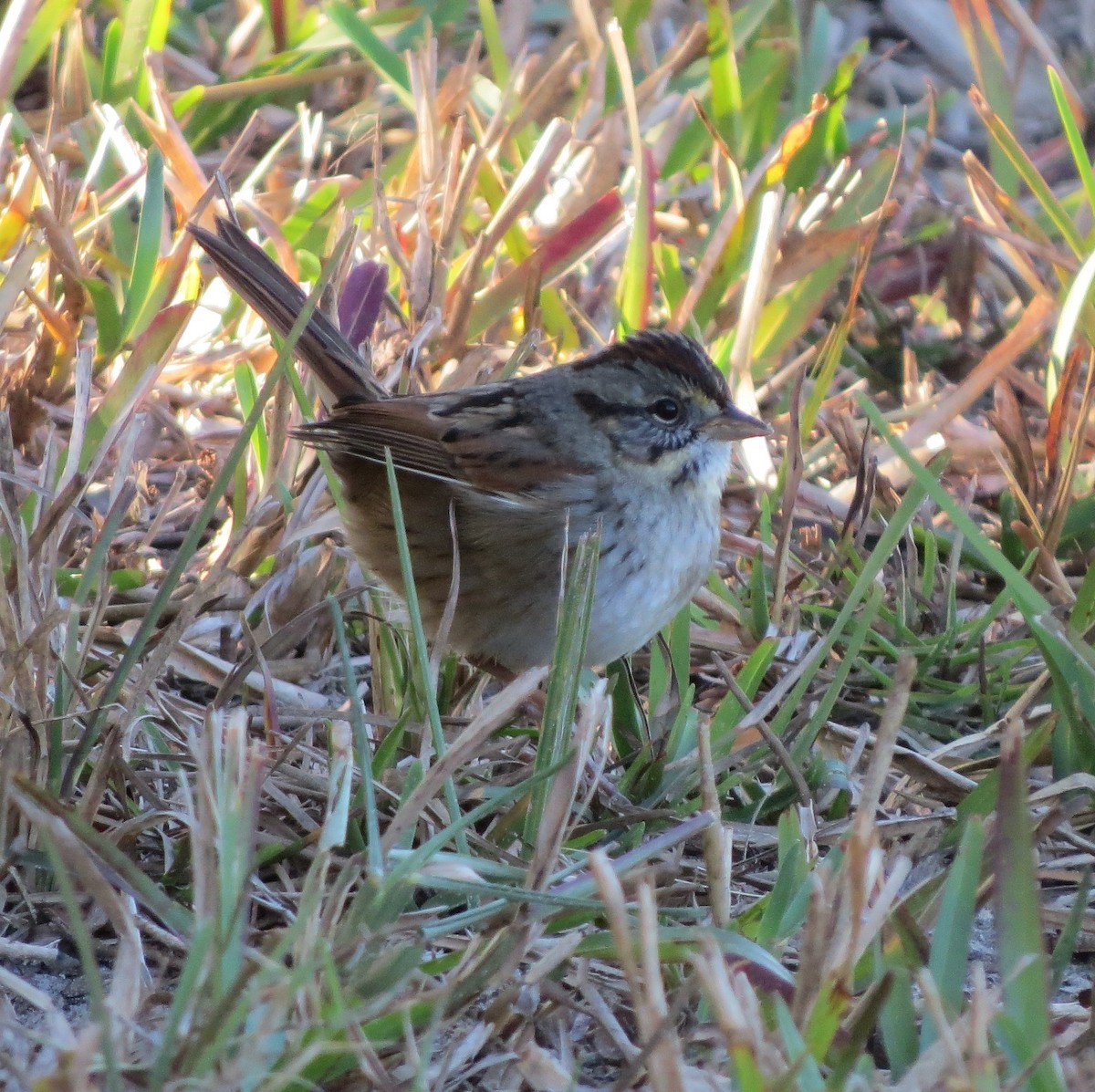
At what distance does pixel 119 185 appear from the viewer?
318 cm

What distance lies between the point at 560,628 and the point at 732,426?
3.70 feet

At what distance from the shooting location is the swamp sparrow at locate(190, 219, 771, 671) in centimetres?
269

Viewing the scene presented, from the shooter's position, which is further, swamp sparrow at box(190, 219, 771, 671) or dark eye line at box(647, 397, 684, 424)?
dark eye line at box(647, 397, 684, 424)

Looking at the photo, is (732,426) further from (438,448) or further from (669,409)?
(438,448)

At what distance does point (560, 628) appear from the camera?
181 centimetres

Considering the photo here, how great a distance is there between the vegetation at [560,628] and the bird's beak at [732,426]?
0.11 meters

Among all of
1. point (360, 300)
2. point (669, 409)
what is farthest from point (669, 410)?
point (360, 300)

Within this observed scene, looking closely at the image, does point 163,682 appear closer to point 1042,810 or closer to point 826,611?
point 826,611

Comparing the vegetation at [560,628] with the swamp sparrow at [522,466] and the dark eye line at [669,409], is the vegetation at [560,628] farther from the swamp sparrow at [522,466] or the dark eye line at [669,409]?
the dark eye line at [669,409]

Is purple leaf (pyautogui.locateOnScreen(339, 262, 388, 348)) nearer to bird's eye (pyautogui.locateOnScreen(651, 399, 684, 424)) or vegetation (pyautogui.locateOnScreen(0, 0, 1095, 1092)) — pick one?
vegetation (pyautogui.locateOnScreen(0, 0, 1095, 1092))

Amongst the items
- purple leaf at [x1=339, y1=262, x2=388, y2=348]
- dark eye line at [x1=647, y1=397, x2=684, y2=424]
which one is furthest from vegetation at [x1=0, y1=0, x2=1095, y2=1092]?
dark eye line at [x1=647, y1=397, x2=684, y2=424]

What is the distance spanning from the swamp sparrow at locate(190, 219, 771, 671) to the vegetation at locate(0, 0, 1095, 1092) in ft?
0.37

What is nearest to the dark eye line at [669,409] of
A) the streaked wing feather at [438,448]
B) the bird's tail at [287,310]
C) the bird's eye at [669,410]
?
the bird's eye at [669,410]

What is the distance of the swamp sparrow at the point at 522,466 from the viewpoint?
2691 mm
